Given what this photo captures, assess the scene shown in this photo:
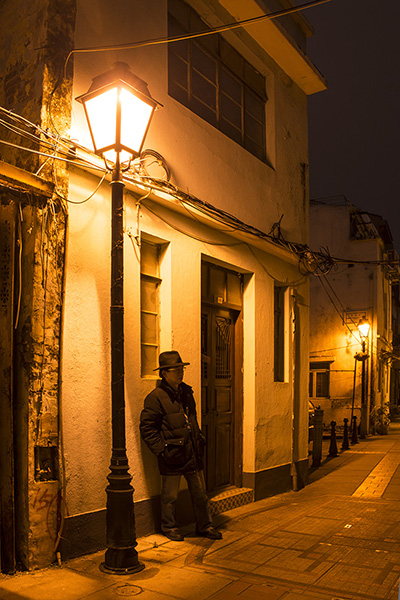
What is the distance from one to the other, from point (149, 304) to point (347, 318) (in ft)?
65.3

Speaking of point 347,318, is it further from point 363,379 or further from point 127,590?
point 127,590

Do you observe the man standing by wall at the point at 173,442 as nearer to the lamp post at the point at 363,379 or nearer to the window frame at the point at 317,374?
the lamp post at the point at 363,379

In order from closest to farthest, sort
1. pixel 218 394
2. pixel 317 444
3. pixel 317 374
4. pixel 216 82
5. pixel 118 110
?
1. pixel 118 110
2. pixel 218 394
3. pixel 216 82
4. pixel 317 444
5. pixel 317 374

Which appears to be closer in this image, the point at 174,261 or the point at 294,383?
the point at 174,261

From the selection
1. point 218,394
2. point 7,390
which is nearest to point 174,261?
point 218,394

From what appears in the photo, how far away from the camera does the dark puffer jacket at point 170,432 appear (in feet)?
20.8

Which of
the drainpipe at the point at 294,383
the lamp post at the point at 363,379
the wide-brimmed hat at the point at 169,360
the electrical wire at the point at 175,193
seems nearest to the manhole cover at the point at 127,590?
the wide-brimmed hat at the point at 169,360

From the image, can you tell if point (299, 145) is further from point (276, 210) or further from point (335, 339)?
point (335, 339)

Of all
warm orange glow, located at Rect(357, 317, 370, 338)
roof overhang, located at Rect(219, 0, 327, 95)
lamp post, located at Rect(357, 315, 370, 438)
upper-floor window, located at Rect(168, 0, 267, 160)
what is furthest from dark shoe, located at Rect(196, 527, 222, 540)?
warm orange glow, located at Rect(357, 317, 370, 338)

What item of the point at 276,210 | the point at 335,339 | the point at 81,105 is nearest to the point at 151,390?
the point at 81,105

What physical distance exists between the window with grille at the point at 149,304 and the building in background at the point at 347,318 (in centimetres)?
1752

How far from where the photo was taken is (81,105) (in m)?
6.10

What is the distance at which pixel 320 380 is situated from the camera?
25656 mm

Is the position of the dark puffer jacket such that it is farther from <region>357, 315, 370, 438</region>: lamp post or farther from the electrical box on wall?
<region>357, 315, 370, 438</region>: lamp post
